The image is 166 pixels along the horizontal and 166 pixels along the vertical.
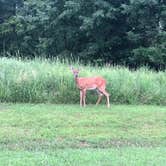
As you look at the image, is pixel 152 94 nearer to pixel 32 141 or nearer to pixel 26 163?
pixel 32 141

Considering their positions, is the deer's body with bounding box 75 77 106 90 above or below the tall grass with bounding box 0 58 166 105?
above

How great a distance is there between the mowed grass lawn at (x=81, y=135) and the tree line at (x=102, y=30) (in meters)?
13.5

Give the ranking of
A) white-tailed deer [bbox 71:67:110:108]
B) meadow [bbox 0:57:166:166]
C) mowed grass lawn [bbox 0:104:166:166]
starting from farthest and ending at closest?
white-tailed deer [bbox 71:67:110:108] < meadow [bbox 0:57:166:166] < mowed grass lawn [bbox 0:104:166:166]

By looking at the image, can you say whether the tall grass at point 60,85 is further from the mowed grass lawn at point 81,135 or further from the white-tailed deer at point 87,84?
the mowed grass lawn at point 81,135

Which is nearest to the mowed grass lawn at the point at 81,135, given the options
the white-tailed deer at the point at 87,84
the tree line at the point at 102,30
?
the white-tailed deer at the point at 87,84

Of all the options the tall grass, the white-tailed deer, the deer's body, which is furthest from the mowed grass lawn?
the tall grass

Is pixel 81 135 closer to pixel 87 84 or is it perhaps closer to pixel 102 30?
pixel 87 84

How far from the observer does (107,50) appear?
29.9 metres

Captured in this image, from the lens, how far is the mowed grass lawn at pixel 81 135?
7.87m

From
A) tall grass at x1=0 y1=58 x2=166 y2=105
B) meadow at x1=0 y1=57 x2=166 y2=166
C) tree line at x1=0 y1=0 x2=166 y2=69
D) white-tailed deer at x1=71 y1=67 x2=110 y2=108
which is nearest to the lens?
meadow at x1=0 y1=57 x2=166 y2=166

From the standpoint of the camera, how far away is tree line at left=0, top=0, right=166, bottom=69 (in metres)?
27.3

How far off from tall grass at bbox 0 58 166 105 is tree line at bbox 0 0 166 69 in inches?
410

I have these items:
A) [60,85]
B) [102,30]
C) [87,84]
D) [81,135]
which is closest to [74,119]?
[81,135]

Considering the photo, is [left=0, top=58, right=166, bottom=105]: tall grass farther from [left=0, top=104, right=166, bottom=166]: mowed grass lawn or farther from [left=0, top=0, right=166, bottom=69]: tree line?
[left=0, top=0, right=166, bottom=69]: tree line
